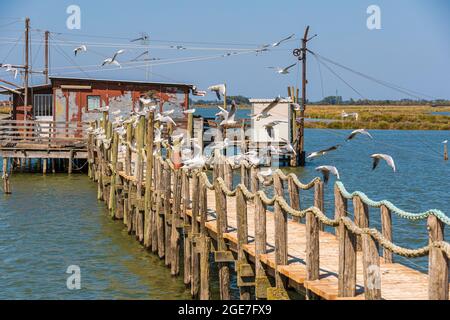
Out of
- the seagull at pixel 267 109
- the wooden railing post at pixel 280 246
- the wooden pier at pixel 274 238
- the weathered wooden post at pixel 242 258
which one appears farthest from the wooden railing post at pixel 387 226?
the seagull at pixel 267 109

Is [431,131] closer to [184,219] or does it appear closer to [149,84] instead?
[149,84]

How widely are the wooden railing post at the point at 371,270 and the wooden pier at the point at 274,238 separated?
1 centimetres

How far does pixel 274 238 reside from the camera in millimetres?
12094

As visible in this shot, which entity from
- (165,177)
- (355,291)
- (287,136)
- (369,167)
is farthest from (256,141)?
(355,291)

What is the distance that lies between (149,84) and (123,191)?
1873 cm

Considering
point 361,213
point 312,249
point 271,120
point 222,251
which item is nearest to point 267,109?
point 222,251

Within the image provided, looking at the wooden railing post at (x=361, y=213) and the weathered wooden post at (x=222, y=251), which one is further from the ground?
the wooden railing post at (x=361, y=213)

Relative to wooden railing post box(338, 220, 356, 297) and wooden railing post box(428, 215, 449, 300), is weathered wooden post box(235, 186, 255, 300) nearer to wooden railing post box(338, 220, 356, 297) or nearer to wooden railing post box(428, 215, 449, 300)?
wooden railing post box(338, 220, 356, 297)

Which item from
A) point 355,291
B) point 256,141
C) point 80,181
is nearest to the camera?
point 355,291

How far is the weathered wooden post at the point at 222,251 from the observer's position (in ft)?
44.7

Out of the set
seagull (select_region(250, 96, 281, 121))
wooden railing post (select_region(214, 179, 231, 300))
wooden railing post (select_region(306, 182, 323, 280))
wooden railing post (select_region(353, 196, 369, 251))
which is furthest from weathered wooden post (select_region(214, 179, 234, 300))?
seagull (select_region(250, 96, 281, 121))

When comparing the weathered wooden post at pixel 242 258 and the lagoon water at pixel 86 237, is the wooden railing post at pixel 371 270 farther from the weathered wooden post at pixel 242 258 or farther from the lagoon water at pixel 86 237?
the weathered wooden post at pixel 242 258
